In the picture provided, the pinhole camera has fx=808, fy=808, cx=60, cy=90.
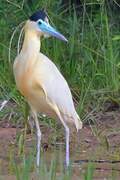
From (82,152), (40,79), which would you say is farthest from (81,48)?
(40,79)

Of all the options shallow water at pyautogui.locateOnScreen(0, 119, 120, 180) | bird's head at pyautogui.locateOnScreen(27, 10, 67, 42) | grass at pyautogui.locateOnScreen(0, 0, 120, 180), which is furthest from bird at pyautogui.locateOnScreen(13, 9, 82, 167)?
grass at pyautogui.locateOnScreen(0, 0, 120, 180)

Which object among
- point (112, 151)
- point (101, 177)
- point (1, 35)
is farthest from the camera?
point (1, 35)

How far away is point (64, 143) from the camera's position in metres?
7.13

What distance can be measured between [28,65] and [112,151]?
3.65 feet

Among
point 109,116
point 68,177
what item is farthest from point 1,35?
point 68,177

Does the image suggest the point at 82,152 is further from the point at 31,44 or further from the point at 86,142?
the point at 31,44

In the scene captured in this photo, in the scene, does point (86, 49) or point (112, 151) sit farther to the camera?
point (86, 49)

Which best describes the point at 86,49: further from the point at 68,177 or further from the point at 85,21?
the point at 68,177

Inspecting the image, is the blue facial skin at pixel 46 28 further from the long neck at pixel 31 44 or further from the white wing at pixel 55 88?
the white wing at pixel 55 88

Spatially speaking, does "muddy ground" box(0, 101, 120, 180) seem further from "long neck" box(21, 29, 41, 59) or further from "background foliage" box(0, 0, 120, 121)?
"long neck" box(21, 29, 41, 59)

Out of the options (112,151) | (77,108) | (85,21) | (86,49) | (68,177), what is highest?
(85,21)

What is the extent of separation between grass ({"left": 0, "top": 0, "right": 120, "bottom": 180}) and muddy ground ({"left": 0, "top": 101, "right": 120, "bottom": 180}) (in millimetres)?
131

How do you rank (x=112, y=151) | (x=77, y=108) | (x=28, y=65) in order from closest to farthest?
(x=28, y=65) → (x=112, y=151) → (x=77, y=108)

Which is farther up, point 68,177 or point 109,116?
point 109,116
